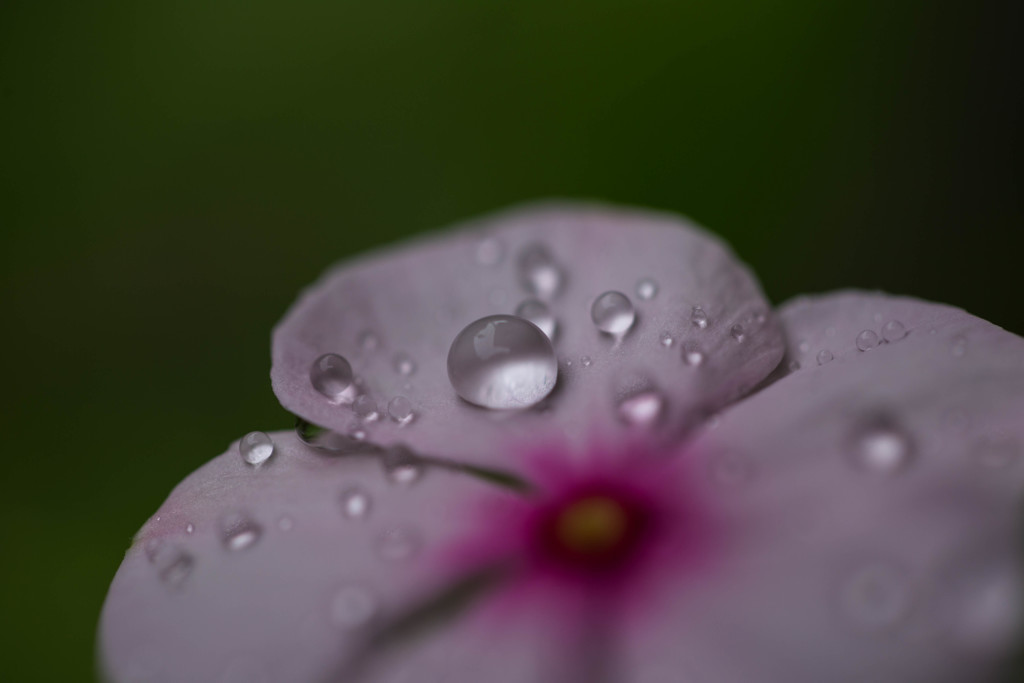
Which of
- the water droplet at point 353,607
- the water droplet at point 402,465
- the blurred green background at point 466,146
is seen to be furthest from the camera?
the blurred green background at point 466,146

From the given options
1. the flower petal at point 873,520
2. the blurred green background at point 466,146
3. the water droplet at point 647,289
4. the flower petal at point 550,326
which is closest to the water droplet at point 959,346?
the flower petal at point 873,520

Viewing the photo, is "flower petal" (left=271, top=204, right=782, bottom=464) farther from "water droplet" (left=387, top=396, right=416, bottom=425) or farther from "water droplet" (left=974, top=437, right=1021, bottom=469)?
"water droplet" (left=974, top=437, right=1021, bottom=469)

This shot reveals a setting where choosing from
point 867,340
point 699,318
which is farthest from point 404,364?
point 867,340

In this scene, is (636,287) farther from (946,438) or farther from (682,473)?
(946,438)

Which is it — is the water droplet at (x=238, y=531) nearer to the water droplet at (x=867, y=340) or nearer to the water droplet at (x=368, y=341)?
the water droplet at (x=368, y=341)

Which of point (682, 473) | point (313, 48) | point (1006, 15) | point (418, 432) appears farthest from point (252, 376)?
point (1006, 15)
